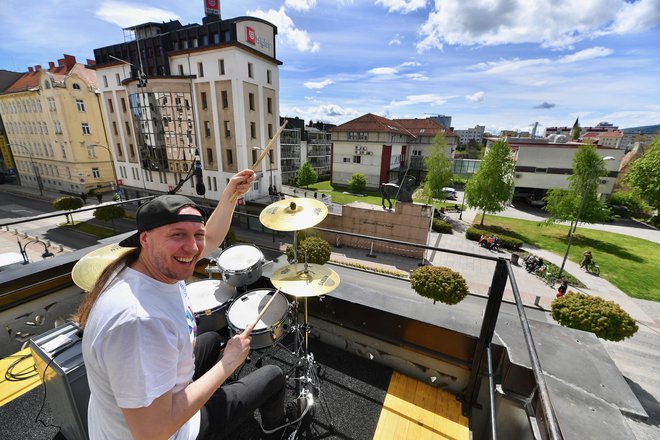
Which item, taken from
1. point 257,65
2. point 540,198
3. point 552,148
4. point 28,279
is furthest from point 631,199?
point 28,279

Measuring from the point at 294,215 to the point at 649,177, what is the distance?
48.0m

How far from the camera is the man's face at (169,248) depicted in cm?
157

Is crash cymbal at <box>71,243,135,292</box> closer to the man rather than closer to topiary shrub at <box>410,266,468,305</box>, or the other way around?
the man

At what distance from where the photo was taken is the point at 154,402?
125cm

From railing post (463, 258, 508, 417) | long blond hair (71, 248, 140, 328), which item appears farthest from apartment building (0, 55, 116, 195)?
railing post (463, 258, 508, 417)

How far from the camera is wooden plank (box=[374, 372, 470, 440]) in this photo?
114 inches

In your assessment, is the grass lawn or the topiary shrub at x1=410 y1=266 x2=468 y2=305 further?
the grass lawn

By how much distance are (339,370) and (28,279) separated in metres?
4.86

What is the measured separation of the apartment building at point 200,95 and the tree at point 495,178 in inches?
880

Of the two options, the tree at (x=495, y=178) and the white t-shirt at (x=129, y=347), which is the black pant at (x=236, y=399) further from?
the tree at (x=495, y=178)

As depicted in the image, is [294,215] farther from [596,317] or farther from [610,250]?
[610,250]

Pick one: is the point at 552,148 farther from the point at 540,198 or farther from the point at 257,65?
the point at 257,65

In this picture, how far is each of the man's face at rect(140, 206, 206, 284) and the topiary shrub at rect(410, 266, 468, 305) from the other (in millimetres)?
9848

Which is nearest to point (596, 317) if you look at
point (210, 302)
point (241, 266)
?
point (241, 266)
